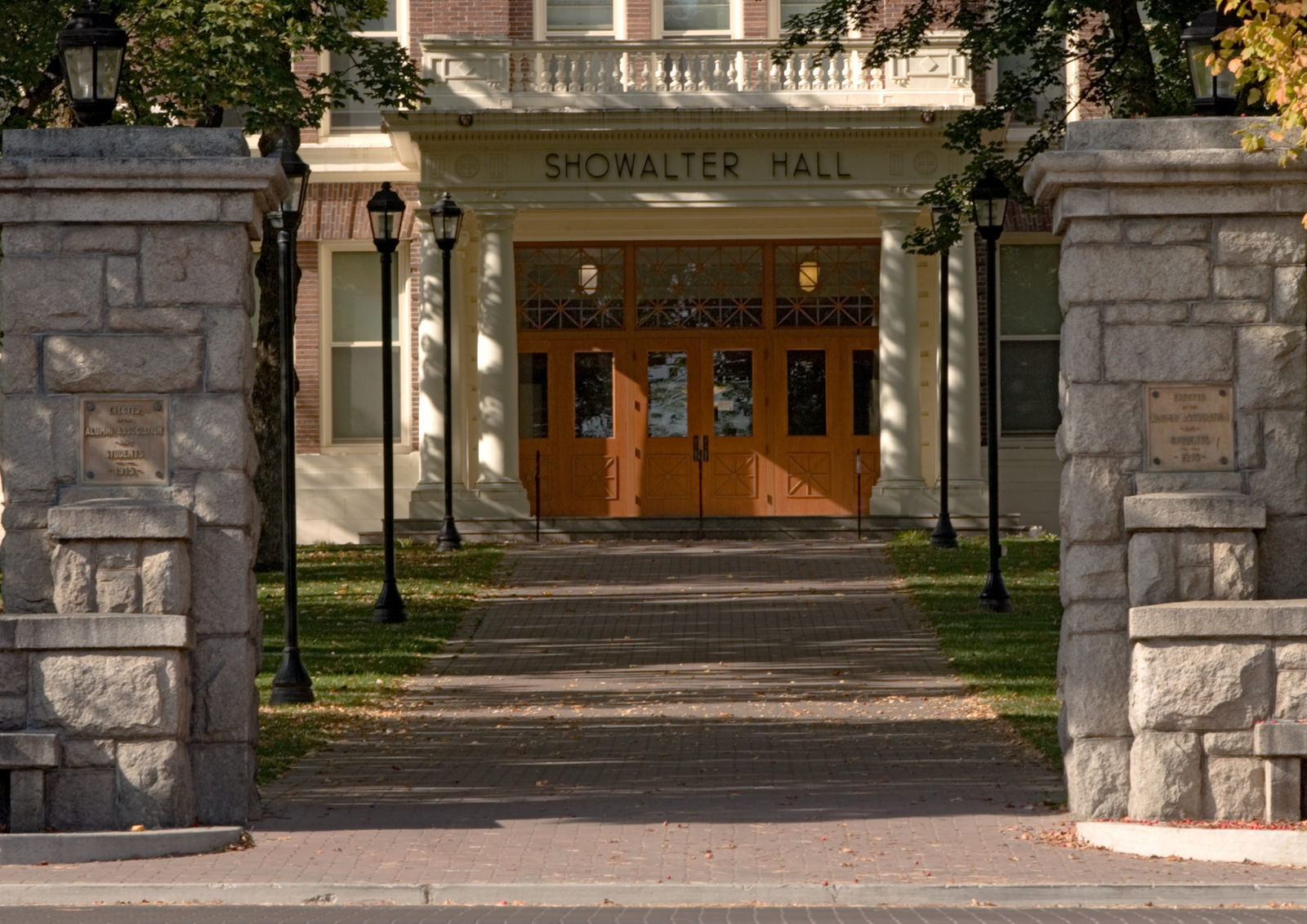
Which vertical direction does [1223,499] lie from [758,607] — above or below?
above

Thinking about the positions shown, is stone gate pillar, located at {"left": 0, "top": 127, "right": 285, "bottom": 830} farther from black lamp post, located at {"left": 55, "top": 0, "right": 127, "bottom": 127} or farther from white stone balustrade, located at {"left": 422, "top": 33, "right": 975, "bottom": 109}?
white stone balustrade, located at {"left": 422, "top": 33, "right": 975, "bottom": 109}

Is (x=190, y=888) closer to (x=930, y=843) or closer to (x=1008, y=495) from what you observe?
(x=930, y=843)

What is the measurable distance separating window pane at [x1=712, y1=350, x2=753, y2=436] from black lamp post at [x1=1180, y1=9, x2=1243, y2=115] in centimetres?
1808

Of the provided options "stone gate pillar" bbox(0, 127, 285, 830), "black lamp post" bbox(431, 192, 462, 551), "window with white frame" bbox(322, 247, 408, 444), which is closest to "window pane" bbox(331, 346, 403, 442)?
"window with white frame" bbox(322, 247, 408, 444)

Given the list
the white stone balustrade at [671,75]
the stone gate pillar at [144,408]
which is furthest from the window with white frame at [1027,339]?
the stone gate pillar at [144,408]

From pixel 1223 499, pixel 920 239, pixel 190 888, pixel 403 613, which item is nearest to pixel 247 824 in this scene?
pixel 190 888

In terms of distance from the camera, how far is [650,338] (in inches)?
1113

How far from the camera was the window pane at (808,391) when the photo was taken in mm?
28359

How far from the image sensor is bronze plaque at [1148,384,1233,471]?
9.70 meters

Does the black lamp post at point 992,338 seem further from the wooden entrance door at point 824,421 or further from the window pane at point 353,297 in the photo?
the window pane at point 353,297

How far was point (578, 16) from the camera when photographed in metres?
28.5

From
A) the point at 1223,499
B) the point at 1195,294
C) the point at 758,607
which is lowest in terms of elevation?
the point at 758,607

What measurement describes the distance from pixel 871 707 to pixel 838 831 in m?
4.55

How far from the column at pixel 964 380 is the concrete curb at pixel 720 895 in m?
18.1
